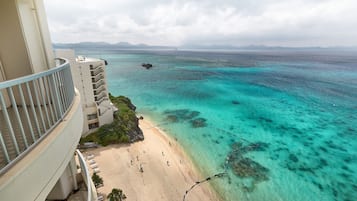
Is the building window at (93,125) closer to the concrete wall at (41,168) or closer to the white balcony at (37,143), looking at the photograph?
the white balcony at (37,143)

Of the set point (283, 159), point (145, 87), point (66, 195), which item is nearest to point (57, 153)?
point (66, 195)

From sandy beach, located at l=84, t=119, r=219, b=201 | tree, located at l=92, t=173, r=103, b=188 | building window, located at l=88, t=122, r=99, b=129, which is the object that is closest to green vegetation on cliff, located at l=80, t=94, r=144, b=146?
building window, located at l=88, t=122, r=99, b=129

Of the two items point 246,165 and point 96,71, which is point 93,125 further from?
point 246,165

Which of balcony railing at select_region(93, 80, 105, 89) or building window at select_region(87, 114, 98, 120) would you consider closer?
building window at select_region(87, 114, 98, 120)

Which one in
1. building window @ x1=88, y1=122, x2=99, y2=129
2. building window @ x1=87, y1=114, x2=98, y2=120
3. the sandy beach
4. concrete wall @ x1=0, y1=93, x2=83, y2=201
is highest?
concrete wall @ x1=0, y1=93, x2=83, y2=201

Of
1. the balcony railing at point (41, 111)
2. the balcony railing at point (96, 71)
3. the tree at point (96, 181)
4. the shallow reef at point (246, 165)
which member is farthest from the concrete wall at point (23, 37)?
the shallow reef at point (246, 165)

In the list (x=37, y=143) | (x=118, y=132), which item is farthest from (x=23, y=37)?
(x=118, y=132)

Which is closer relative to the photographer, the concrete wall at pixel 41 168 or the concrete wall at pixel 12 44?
the concrete wall at pixel 41 168

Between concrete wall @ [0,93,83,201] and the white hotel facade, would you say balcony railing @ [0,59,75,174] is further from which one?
concrete wall @ [0,93,83,201]
